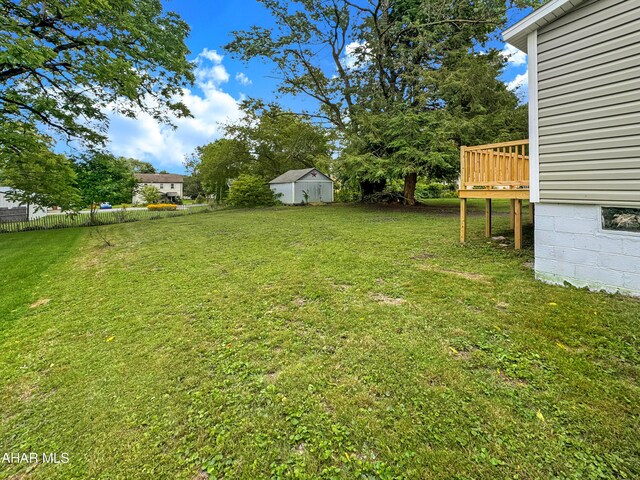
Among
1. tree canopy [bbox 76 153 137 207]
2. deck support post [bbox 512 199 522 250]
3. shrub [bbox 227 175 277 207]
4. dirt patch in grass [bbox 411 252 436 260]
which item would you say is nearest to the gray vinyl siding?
deck support post [bbox 512 199 522 250]

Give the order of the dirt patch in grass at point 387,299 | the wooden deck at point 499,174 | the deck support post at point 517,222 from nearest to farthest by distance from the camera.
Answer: the dirt patch in grass at point 387,299, the wooden deck at point 499,174, the deck support post at point 517,222

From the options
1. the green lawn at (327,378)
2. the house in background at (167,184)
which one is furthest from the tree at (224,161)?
the green lawn at (327,378)

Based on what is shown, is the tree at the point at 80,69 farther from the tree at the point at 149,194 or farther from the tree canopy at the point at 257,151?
the tree at the point at 149,194

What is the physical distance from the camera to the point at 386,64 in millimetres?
14391

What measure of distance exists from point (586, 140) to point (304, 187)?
2119cm

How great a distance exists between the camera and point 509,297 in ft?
12.0

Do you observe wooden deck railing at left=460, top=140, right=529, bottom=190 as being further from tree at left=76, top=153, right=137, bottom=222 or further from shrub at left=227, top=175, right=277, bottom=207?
shrub at left=227, top=175, right=277, bottom=207

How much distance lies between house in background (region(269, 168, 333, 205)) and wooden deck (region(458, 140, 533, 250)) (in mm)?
18286

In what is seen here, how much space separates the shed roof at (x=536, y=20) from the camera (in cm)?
368

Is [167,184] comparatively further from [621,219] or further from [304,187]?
[621,219]

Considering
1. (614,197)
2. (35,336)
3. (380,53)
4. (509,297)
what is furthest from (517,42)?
(380,53)

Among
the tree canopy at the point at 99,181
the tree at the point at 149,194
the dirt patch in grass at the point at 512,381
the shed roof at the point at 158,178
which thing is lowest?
the dirt patch in grass at the point at 512,381

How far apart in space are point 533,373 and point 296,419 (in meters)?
1.80

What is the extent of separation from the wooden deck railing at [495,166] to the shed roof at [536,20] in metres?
1.51
